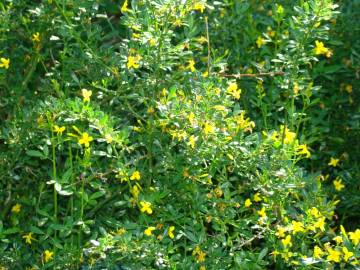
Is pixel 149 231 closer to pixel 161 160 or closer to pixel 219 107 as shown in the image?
pixel 161 160

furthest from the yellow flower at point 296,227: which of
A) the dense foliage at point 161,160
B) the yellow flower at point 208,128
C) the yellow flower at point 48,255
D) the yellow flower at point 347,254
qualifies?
the yellow flower at point 48,255

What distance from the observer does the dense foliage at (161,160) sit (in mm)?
3062

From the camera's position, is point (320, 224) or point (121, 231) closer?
point (121, 231)

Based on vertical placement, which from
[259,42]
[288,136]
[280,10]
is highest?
[280,10]

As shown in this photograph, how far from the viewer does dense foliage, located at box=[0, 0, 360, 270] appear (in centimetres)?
306

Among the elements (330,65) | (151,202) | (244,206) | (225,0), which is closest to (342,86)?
(330,65)

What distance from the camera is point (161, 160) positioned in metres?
3.15

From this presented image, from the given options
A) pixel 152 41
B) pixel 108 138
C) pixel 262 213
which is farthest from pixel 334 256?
pixel 152 41

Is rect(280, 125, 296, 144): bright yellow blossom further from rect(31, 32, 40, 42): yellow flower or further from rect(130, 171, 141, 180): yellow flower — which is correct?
rect(31, 32, 40, 42): yellow flower

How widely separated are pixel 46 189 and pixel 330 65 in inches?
54.9

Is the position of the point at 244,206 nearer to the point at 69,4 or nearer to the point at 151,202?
the point at 151,202

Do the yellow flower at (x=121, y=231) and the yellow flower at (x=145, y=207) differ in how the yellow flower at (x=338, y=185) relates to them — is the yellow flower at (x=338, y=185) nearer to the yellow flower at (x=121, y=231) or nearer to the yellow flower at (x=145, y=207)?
the yellow flower at (x=145, y=207)

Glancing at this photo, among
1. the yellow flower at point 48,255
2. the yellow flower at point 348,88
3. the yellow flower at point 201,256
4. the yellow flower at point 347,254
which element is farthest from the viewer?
the yellow flower at point 348,88

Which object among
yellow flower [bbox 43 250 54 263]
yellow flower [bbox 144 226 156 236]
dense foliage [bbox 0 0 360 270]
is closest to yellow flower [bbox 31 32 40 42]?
dense foliage [bbox 0 0 360 270]
